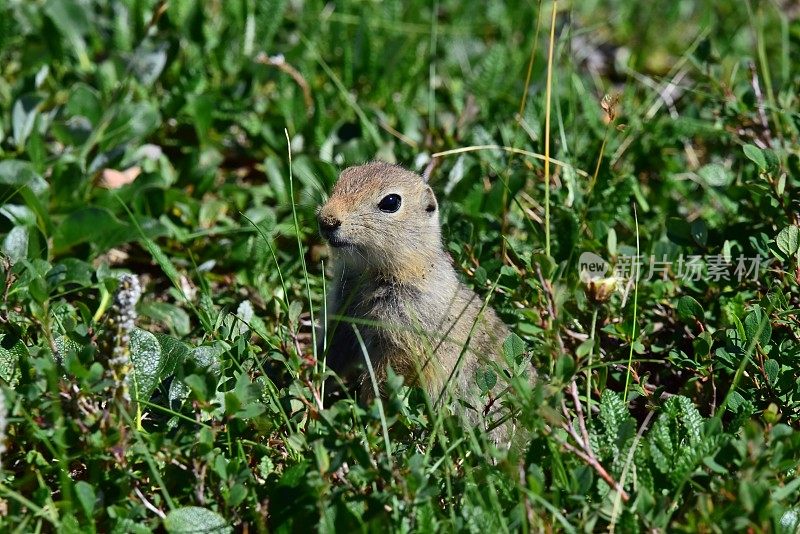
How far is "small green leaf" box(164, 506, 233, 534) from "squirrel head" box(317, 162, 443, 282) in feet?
4.94

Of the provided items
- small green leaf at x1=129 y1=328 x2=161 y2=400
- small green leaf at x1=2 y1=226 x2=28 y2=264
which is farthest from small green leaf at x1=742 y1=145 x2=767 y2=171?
small green leaf at x1=2 y1=226 x2=28 y2=264

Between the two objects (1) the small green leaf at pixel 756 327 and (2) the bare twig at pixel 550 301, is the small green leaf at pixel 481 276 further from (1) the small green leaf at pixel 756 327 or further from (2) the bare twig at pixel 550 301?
(1) the small green leaf at pixel 756 327

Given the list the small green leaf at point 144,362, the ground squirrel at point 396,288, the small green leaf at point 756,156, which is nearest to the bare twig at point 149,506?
the small green leaf at point 144,362

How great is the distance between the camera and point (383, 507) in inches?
133

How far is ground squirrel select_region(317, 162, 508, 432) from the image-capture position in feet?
14.7

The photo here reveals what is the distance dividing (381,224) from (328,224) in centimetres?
27

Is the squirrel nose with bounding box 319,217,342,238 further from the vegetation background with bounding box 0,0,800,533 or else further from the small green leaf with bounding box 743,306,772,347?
the small green leaf with bounding box 743,306,772,347

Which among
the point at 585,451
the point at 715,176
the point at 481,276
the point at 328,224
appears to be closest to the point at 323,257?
the point at 328,224

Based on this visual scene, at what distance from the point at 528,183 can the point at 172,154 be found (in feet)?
7.10

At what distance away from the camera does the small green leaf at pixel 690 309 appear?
4402 mm

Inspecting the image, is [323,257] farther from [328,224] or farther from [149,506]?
[149,506]

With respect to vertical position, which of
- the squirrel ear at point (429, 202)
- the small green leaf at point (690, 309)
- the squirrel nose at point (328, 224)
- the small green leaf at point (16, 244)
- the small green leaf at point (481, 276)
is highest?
the squirrel nose at point (328, 224)

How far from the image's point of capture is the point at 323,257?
5586 mm

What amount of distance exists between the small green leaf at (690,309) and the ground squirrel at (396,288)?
78cm
